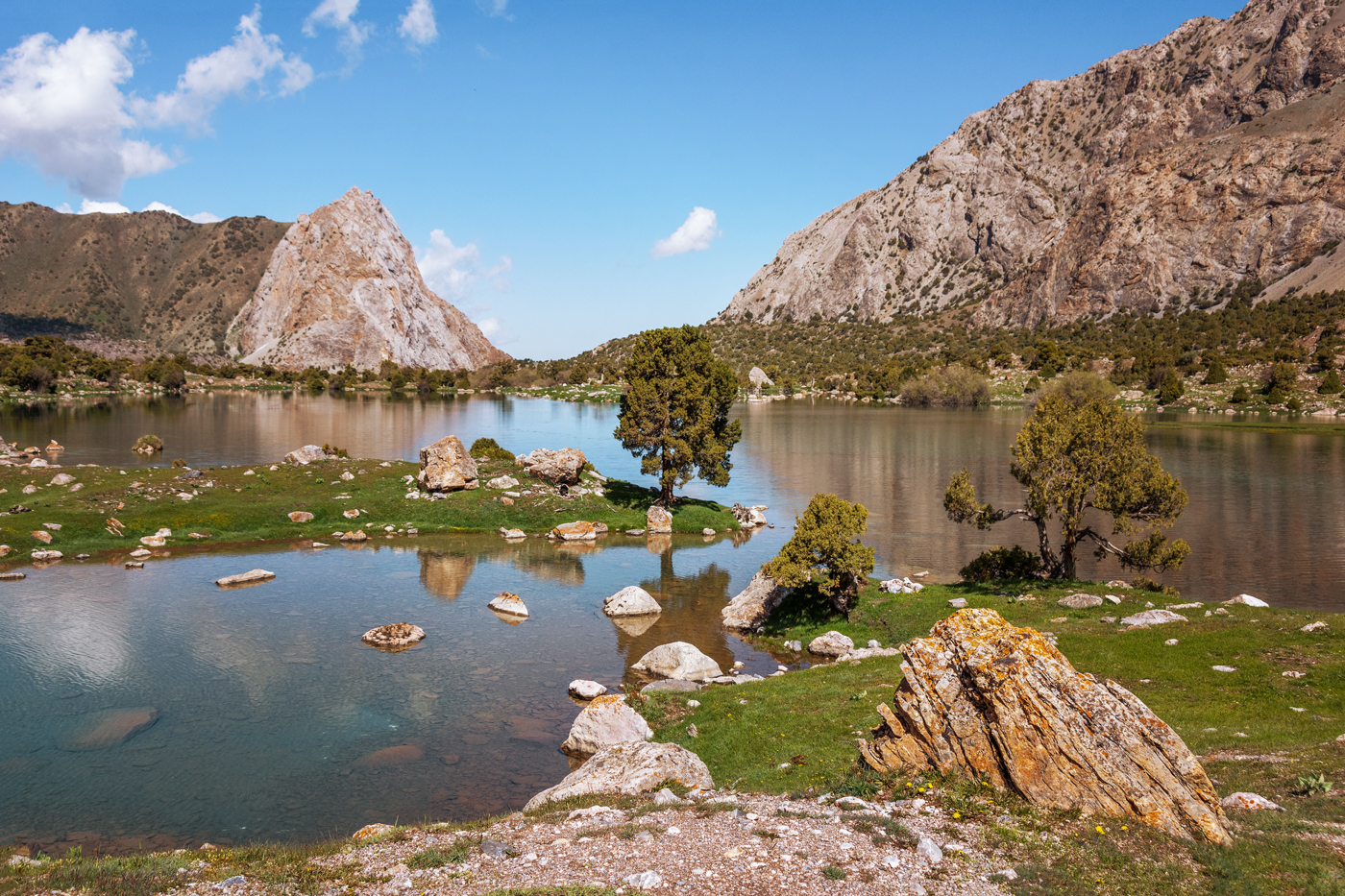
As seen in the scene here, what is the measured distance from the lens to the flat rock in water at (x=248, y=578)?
35.6m

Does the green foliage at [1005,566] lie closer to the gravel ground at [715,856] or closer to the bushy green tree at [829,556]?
the bushy green tree at [829,556]

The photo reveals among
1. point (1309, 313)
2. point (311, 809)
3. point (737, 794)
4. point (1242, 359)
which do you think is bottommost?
point (311, 809)

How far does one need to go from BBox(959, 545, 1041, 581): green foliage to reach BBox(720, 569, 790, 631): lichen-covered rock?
29.3 feet

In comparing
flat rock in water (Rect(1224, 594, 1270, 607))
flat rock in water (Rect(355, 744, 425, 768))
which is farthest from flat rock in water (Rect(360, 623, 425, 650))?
flat rock in water (Rect(1224, 594, 1270, 607))

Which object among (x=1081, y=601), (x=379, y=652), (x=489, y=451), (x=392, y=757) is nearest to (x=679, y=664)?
(x=392, y=757)

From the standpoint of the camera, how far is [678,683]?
24469mm

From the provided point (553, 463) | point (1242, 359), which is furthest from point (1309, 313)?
point (553, 463)

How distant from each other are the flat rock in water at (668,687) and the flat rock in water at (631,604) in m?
8.31

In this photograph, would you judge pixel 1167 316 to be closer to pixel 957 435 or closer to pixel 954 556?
pixel 957 435

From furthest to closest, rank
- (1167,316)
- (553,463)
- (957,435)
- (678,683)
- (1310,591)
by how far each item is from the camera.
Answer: (1167,316) < (957,435) < (553,463) < (1310,591) < (678,683)

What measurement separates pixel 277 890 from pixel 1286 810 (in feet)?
47.8

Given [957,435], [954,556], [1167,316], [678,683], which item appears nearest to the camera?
[678,683]

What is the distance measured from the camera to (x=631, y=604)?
33469mm

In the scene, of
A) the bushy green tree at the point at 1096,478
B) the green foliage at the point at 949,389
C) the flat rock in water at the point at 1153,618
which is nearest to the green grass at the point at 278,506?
the bushy green tree at the point at 1096,478
